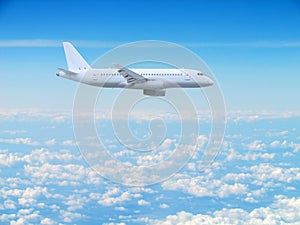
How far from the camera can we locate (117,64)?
26.8 feet

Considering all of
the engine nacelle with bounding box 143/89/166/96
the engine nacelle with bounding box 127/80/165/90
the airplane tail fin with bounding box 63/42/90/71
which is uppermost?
the airplane tail fin with bounding box 63/42/90/71

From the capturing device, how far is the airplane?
9188 mm

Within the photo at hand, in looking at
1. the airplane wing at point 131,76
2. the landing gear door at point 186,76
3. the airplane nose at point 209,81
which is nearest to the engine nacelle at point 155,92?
the airplane wing at point 131,76

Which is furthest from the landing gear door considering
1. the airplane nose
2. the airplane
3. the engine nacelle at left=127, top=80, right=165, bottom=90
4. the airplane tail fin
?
the airplane tail fin

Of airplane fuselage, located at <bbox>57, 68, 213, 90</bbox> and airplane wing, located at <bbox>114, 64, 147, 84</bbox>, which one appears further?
airplane fuselage, located at <bbox>57, 68, 213, 90</bbox>

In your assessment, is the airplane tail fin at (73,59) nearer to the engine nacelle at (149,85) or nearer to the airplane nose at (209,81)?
the engine nacelle at (149,85)

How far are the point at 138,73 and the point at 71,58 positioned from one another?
2.04 metres

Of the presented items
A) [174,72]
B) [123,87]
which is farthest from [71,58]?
[174,72]

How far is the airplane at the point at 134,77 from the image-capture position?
9188 mm

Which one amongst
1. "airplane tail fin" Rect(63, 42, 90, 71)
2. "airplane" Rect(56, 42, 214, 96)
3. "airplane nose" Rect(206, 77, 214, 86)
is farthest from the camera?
"airplane tail fin" Rect(63, 42, 90, 71)

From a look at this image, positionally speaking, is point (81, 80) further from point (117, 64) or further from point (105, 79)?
point (117, 64)

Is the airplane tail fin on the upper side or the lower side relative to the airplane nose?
upper

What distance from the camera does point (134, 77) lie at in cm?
928

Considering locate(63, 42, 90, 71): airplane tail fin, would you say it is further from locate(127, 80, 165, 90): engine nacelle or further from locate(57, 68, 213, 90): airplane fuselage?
locate(127, 80, 165, 90): engine nacelle
